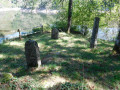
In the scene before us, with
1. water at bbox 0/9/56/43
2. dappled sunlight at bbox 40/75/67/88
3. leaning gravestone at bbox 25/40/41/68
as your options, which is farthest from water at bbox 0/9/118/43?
dappled sunlight at bbox 40/75/67/88

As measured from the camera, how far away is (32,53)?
5.13 meters

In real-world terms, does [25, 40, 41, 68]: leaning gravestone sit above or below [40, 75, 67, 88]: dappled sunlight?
above

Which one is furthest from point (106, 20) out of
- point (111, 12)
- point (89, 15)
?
point (89, 15)

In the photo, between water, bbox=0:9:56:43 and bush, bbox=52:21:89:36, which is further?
bush, bbox=52:21:89:36

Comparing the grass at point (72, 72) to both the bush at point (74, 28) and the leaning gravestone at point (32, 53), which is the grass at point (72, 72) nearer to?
the leaning gravestone at point (32, 53)

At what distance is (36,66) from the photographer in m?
5.26

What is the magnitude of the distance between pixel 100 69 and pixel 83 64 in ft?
3.05

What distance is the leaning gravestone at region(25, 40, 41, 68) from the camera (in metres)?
5.05

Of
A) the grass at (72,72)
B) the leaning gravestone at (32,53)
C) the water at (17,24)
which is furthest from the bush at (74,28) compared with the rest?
the leaning gravestone at (32,53)

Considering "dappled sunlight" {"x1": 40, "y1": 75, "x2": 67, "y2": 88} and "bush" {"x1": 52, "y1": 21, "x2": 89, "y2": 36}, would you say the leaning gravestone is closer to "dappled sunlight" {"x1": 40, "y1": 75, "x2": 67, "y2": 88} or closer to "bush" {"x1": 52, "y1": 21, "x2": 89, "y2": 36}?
"dappled sunlight" {"x1": 40, "y1": 75, "x2": 67, "y2": 88}

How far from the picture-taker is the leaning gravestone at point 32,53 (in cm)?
505

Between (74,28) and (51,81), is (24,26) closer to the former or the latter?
(74,28)

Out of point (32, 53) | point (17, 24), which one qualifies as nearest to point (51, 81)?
point (32, 53)

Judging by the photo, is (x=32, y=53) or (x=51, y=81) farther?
(x=32, y=53)
